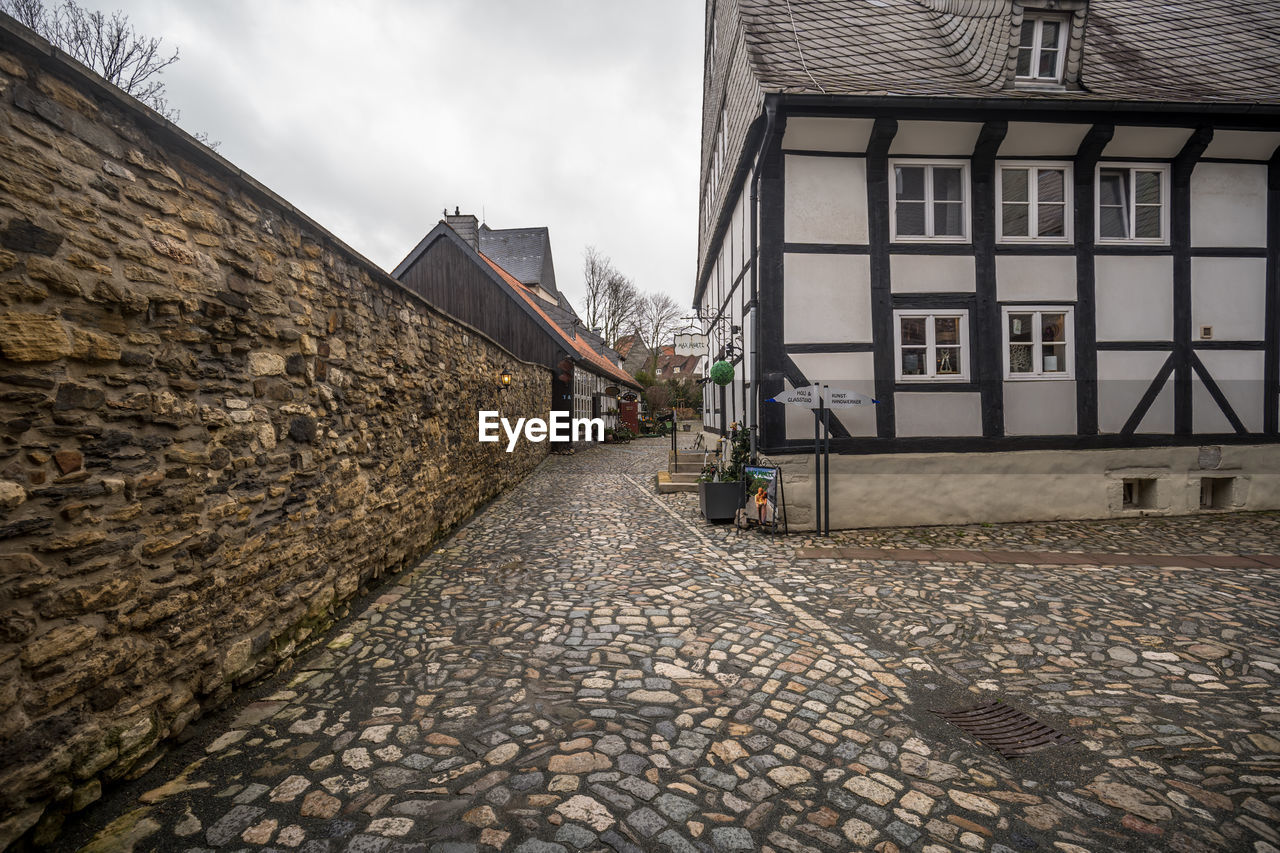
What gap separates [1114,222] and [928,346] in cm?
343

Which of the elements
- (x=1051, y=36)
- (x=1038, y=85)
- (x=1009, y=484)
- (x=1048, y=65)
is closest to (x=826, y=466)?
(x=1009, y=484)

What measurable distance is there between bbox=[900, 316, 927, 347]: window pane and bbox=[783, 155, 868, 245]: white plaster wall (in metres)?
1.27

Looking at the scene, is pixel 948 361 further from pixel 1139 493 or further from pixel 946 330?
pixel 1139 493

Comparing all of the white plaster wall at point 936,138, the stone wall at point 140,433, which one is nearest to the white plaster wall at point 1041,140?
the white plaster wall at point 936,138

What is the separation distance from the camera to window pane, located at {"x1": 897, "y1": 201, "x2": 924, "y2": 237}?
810cm

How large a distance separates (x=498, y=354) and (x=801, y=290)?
5247 mm

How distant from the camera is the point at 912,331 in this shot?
8078 millimetres

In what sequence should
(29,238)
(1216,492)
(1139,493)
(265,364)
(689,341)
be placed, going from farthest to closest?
1. (689,341)
2. (1216,492)
3. (1139,493)
4. (265,364)
5. (29,238)

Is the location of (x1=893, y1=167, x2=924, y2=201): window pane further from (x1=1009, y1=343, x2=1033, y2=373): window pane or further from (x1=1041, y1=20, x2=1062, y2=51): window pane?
(x1=1041, y1=20, x2=1062, y2=51): window pane

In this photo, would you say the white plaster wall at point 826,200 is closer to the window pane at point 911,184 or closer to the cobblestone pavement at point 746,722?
the window pane at point 911,184

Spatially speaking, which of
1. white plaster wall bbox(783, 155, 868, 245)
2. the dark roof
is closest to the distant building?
the dark roof

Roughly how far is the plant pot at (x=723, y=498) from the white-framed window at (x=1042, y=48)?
7239 millimetres

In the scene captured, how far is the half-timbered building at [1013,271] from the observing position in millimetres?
7852

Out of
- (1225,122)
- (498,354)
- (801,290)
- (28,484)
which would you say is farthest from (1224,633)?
(498,354)
